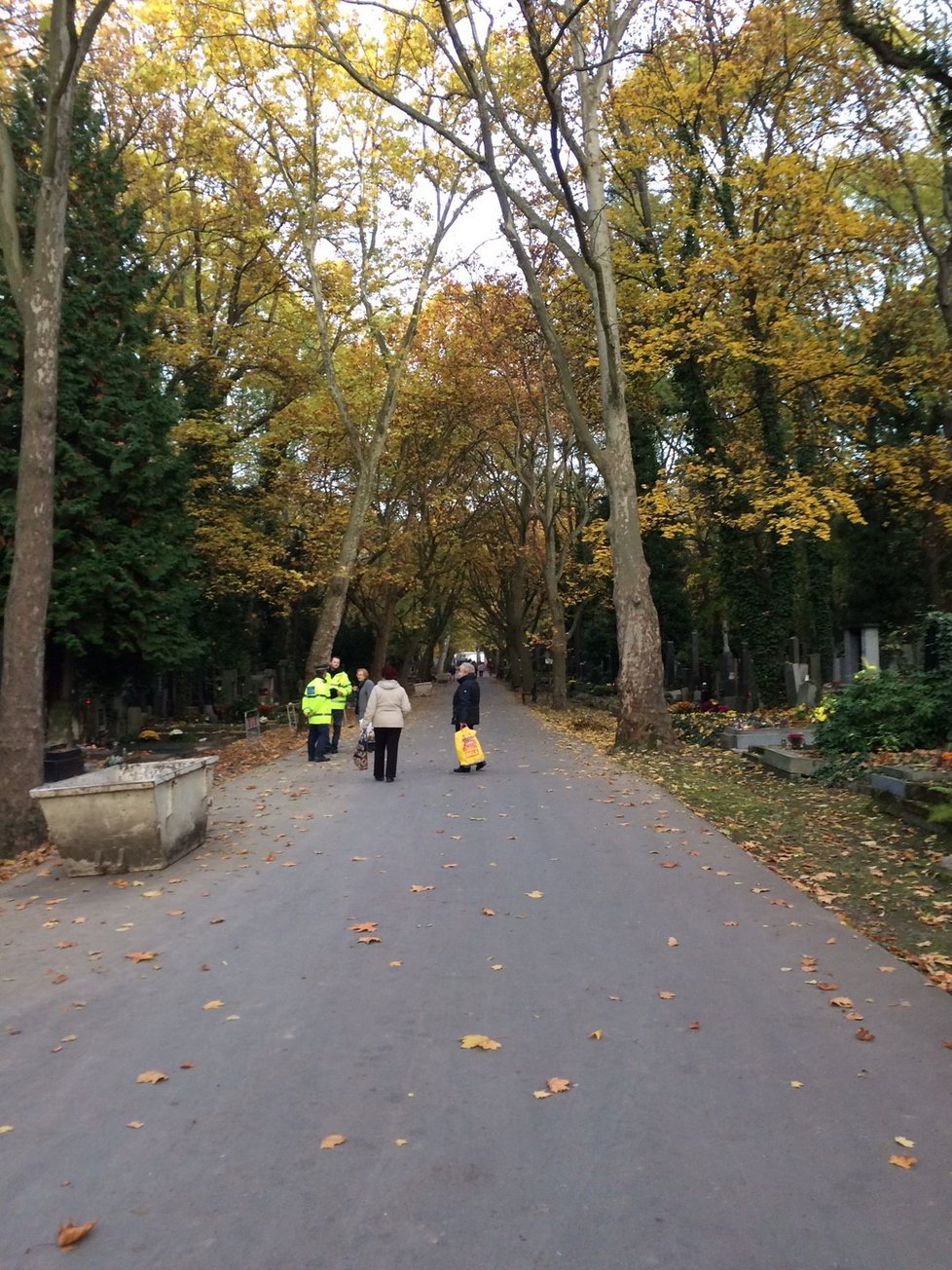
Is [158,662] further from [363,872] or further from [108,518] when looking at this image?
[363,872]

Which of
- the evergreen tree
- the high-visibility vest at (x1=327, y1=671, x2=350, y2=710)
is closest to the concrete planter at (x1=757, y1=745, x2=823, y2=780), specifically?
the high-visibility vest at (x1=327, y1=671, x2=350, y2=710)

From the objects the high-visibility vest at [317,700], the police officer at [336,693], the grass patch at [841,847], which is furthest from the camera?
the police officer at [336,693]

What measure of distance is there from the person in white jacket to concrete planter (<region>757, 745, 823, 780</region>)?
5.26 meters

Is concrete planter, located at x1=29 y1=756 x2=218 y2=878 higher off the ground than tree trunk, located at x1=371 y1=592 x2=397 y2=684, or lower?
lower

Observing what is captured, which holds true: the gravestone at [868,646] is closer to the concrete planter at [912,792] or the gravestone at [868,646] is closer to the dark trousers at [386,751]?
the concrete planter at [912,792]

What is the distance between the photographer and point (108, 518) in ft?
66.2

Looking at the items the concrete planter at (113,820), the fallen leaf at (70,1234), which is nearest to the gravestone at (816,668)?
the concrete planter at (113,820)

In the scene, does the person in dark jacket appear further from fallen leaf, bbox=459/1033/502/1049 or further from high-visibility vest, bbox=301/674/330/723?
fallen leaf, bbox=459/1033/502/1049

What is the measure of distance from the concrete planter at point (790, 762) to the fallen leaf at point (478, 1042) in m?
9.83

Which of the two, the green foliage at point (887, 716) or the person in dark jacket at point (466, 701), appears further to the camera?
the person in dark jacket at point (466, 701)

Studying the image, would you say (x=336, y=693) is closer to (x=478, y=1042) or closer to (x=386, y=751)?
(x=386, y=751)

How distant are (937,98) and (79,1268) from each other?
33.6 feet

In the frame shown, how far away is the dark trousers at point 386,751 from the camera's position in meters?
14.9

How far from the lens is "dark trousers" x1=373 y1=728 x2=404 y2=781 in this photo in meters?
14.9
